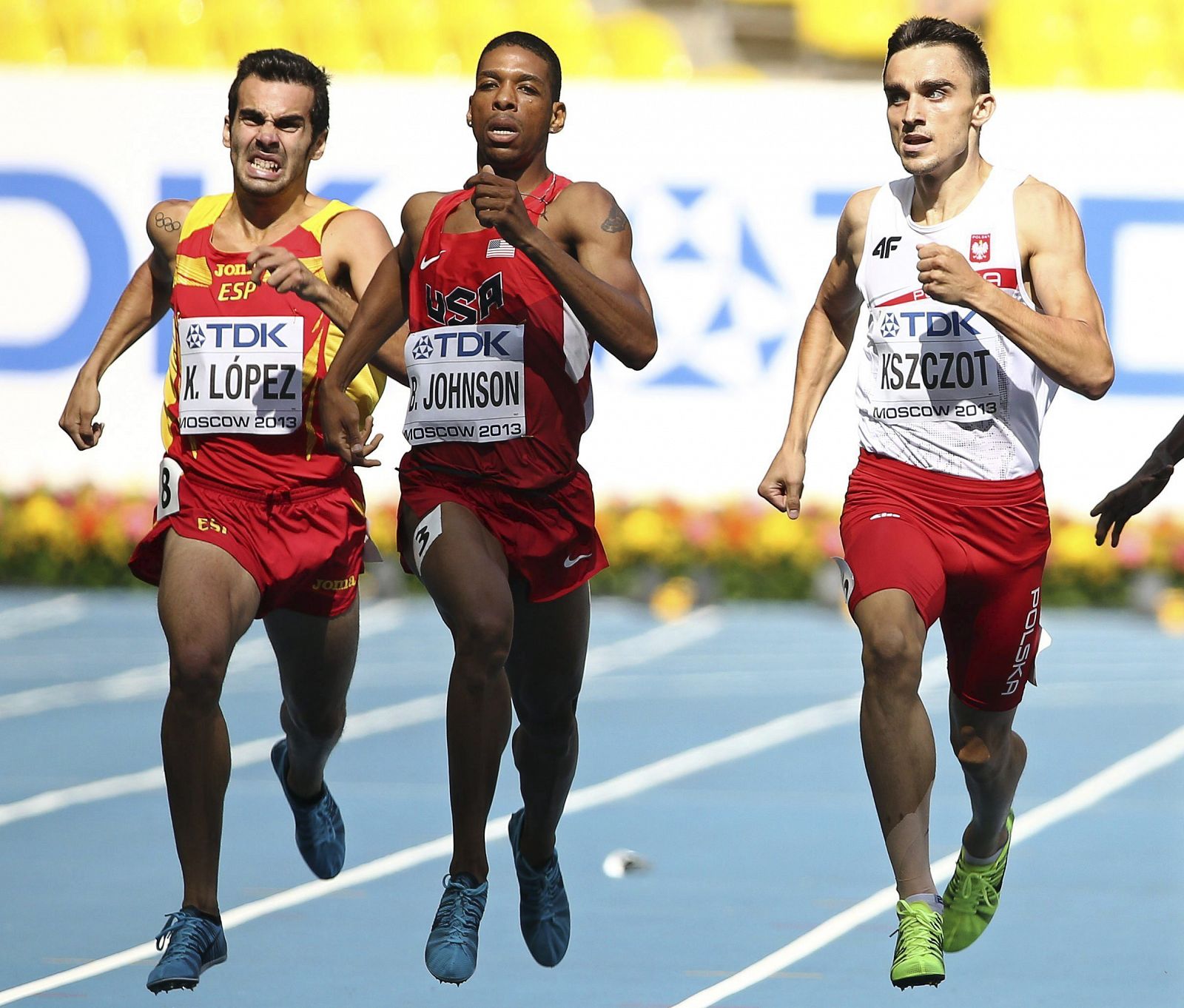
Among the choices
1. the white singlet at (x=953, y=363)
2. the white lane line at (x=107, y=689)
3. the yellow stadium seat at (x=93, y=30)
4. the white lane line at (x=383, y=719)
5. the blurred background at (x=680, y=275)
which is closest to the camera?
the white singlet at (x=953, y=363)

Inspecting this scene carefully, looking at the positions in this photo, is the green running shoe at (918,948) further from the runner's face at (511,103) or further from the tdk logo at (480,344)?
the runner's face at (511,103)

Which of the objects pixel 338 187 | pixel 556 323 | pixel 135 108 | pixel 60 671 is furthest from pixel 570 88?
pixel 556 323

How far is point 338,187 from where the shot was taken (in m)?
14.6

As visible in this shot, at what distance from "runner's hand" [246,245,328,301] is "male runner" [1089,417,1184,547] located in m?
2.30

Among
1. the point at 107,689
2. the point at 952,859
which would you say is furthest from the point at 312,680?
the point at 107,689

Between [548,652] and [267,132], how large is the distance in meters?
1.71

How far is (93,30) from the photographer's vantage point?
1673cm

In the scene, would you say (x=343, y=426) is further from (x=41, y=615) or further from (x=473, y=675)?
(x=41, y=615)

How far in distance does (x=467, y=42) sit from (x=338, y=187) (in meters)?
2.70

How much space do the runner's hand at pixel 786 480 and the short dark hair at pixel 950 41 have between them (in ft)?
3.65

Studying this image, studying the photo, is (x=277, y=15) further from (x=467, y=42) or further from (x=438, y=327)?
(x=438, y=327)

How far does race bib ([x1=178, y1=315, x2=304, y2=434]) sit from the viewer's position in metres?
5.74

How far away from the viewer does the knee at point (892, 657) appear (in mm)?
5109

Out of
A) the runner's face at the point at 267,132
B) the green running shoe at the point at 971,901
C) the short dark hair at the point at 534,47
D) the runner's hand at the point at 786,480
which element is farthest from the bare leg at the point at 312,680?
the green running shoe at the point at 971,901
